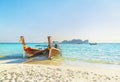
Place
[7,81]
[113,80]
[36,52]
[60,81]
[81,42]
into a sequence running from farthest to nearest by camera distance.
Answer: [81,42] → [36,52] → [113,80] → [60,81] → [7,81]

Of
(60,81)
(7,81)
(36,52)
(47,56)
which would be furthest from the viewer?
(36,52)

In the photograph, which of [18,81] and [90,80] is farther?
[90,80]

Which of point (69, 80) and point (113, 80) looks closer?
point (69, 80)

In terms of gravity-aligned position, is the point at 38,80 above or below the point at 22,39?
below

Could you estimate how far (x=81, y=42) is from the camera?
603 feet

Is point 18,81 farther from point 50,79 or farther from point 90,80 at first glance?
point 90,80

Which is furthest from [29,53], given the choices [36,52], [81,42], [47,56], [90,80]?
[81,42]

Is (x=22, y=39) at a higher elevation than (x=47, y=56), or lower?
higher

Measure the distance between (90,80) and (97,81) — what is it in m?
0.37

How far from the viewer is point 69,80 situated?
837 cm

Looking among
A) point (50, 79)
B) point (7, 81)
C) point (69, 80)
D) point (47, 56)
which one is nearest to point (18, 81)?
point (7, 81)

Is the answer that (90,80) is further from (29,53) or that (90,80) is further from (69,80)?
(29,53)

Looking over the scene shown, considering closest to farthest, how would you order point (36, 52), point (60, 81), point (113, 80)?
1. point (60, 81)
2. point (113, 80)
3. point (36, 52)

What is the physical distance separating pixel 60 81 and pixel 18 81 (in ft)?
5.94
